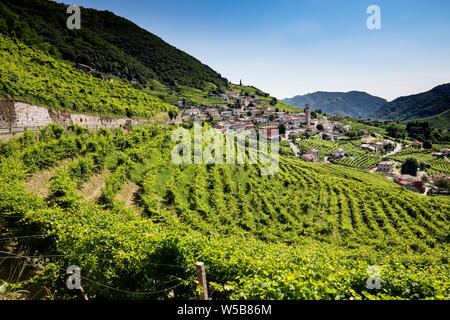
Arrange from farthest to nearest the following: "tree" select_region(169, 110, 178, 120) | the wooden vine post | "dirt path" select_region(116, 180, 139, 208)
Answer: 1. "tree" select_region(169, 110, 178, 120)
2. "dirt path" select_region(116, 180, 139, 208)
3. the wooden vine post

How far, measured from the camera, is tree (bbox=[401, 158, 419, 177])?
97.3m

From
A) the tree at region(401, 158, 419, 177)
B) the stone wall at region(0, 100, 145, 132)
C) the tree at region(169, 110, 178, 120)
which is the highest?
the tree at region(169, 110, 178, 120)

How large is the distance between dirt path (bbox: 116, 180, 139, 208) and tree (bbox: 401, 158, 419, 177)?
403 feet

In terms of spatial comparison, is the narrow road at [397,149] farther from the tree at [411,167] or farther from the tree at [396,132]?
the tree at [411,167]

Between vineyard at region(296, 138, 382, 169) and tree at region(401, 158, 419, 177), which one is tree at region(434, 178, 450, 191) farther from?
A: vineyard at region(296, 138, 382, 169)

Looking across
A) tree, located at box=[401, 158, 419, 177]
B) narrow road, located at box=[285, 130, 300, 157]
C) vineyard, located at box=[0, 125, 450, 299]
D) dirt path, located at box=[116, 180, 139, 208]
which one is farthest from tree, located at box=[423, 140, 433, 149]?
dirt path, located at box=[116, 180, 139, 208]

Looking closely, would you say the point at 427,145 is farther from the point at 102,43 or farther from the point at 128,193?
the point at 102,43

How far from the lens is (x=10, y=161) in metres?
12.2

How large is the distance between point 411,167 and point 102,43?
171m

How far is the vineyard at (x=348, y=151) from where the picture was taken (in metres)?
103

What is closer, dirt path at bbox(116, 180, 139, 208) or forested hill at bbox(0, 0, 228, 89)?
dirt path at bbox(116, 180, 139, 208)

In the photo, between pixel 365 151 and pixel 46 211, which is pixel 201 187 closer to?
pixel 46 211

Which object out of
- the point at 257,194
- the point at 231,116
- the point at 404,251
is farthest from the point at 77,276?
the point at 231,116

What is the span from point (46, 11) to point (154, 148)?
13532 centimetres
